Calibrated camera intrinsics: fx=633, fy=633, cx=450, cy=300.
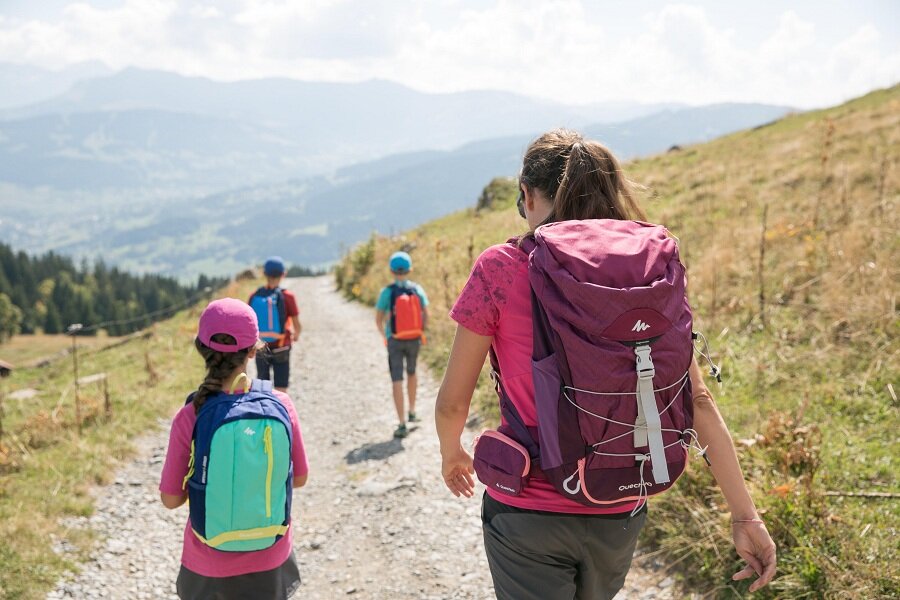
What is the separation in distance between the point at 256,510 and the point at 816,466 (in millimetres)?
3531

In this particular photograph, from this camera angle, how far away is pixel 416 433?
7766 millimetres

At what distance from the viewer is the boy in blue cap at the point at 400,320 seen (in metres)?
7.53

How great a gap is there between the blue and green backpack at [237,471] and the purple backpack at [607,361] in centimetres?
133

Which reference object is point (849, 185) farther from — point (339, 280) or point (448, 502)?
point (339, 280)

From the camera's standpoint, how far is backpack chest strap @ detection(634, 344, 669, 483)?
5.53 feet

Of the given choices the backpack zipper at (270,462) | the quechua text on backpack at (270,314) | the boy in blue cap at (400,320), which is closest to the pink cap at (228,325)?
the backpack zipper at (270,462)

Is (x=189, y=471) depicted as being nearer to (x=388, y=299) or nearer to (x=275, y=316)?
(x=275, y=316)

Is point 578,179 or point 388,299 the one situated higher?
point 578,179

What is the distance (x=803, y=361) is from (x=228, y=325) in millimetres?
5570

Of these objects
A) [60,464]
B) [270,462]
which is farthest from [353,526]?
[60,464]

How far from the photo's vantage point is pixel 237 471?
2674mm

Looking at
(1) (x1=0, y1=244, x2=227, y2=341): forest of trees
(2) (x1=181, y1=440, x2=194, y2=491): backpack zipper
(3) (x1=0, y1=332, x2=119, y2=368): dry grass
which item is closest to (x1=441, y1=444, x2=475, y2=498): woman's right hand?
(2) (x1=181, y1=440, x2=194, y2=491): backpack zipper

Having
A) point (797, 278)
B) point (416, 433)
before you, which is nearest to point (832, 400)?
point (797, 278)

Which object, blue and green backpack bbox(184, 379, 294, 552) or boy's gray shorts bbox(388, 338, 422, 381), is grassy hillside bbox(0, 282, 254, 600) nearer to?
blue and green backpack bbox(184, 379, 294, 552)
